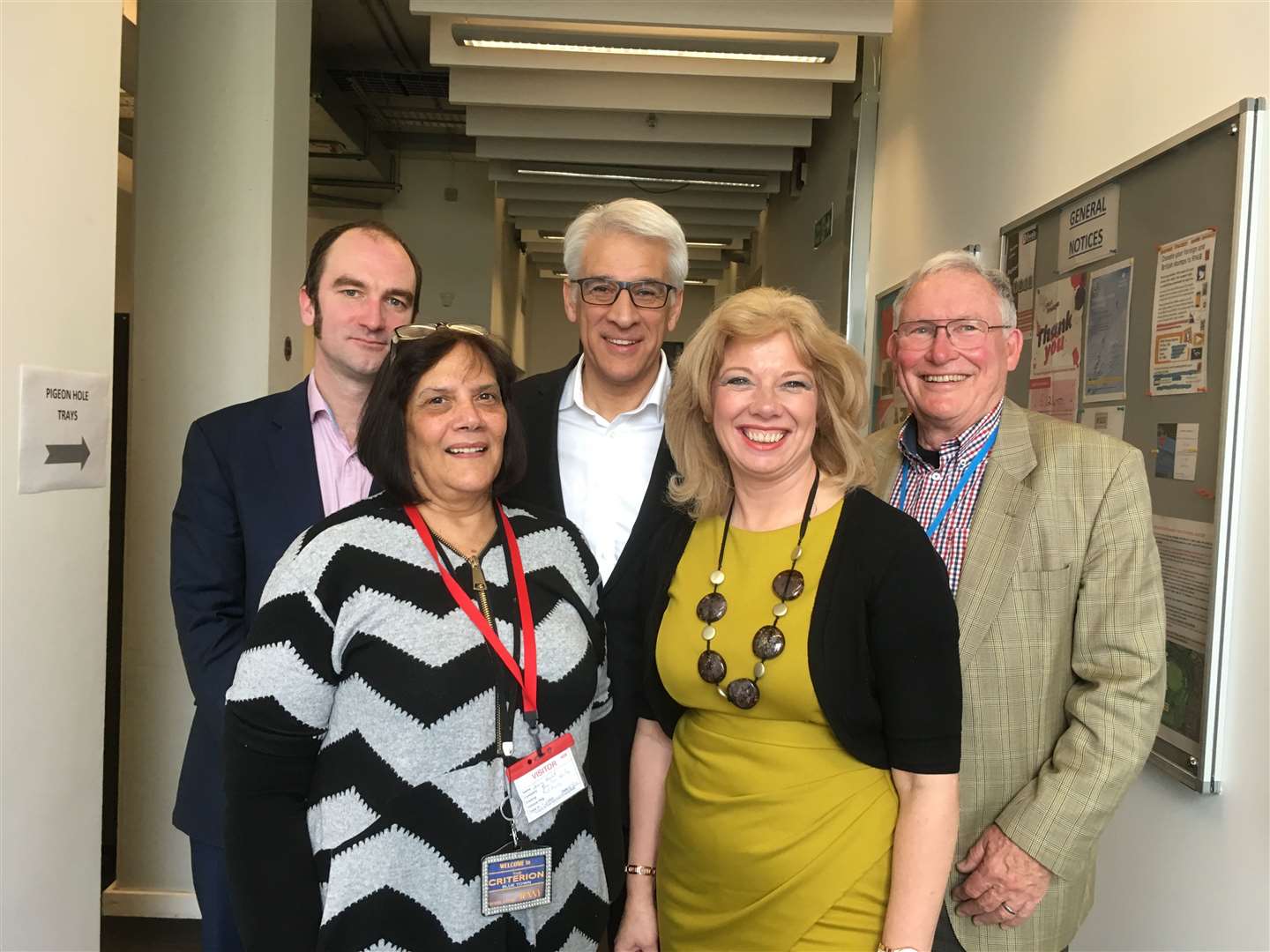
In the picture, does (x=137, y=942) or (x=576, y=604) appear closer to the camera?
(x=576, y=604)

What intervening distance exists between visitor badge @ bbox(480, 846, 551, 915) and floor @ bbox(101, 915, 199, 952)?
2.47 metres

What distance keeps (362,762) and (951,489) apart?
122 centimetres

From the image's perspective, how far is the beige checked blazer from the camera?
1.65 meters

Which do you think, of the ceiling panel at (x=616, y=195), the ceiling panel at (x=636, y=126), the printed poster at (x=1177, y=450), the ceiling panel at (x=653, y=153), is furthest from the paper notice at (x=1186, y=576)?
the ceiling panel at (x=616, y=195)

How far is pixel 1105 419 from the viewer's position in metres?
2.37

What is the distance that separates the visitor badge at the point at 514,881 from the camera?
147cm

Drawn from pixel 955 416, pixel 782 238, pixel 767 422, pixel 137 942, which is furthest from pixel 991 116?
pixel 782 238

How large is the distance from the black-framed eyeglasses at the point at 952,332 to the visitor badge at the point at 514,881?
1.21 metres

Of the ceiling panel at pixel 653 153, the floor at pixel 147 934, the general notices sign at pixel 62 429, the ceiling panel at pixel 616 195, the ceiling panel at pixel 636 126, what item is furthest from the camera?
the ceiling panel at pixel 616 195

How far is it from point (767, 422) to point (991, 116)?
248 centimetres

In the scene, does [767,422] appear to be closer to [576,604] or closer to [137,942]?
[576,604]

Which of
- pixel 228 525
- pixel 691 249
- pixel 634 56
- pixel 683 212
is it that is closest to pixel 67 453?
pixel 228 525

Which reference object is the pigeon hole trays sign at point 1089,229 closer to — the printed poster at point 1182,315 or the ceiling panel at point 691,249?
the printed poster at point 1182,315

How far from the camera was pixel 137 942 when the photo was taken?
3357 mm
